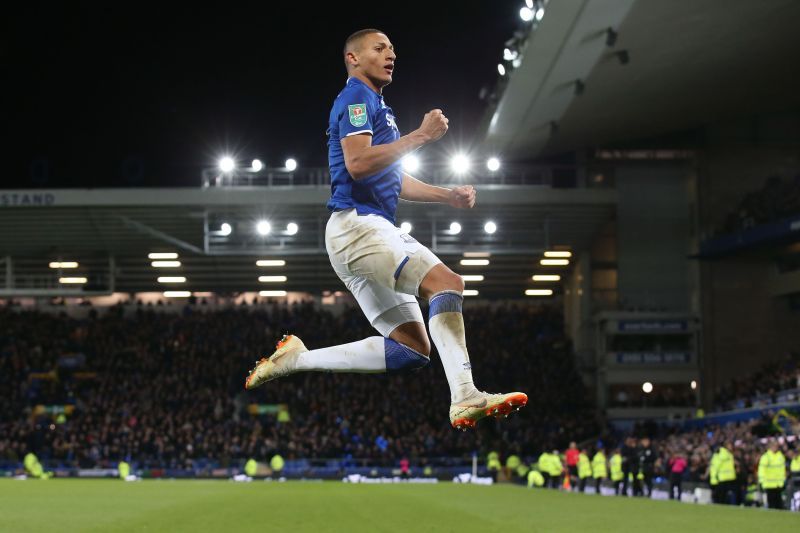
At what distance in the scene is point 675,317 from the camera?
48031 millimetres

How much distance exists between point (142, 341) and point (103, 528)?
4228 centimetres

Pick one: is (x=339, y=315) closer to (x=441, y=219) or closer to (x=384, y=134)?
(x=441, y=219)

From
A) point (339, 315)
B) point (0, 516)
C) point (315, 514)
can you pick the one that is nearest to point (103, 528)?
point (0, 516)

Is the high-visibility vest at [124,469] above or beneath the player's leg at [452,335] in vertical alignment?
beneath

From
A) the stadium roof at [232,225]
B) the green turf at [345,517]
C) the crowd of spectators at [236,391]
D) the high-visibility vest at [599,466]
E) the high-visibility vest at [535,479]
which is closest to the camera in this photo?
the green turf at [345,517]

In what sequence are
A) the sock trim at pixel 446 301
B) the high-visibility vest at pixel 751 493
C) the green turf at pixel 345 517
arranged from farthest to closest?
the high-visibility vest at pixel 751 493 → the green turf at pixel 345 517 → the sock trim at pixel 446 301

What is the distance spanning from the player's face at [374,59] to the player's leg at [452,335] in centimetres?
123

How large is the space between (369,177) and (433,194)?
0.74 metres

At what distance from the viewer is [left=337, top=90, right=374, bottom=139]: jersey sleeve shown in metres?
6.84

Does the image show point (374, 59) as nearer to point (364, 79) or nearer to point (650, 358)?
point (364, 79)

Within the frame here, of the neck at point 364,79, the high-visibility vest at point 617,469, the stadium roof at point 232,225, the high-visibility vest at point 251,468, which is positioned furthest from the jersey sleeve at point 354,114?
the high-visibility vest at point 251,468

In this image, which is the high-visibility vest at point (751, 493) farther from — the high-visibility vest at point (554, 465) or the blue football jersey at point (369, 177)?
the blue football jersey at point (369, 177)

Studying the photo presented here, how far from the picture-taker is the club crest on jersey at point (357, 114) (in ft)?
22.5

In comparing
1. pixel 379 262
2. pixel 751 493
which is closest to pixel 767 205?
pixel 751 493
